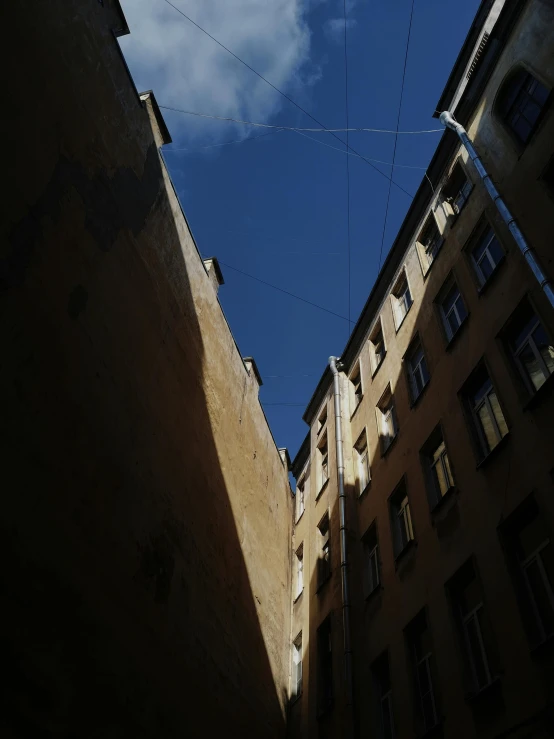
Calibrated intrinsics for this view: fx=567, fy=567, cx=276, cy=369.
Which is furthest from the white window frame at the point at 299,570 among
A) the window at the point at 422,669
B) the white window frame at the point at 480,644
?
the white window frame at the point at 480,644

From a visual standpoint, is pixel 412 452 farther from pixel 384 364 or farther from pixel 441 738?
pixel 441 738

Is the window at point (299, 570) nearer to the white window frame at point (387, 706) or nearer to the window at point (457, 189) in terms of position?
the white window frame at point (387, 706)

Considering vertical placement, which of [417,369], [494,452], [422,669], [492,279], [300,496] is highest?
[300,496]

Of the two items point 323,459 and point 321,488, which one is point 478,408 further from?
point 323,459

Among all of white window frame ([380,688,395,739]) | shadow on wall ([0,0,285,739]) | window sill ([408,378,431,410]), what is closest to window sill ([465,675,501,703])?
white window frame ([380,688,395,739])

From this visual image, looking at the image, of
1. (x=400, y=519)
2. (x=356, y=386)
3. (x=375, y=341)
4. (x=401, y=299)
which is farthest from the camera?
(x=356, y=386)

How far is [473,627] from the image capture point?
777 centimetres

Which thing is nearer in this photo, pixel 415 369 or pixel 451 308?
pixel 451 308

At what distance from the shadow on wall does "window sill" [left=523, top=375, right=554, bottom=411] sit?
5.58 metres

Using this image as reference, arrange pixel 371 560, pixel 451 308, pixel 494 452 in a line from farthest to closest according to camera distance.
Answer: pixel 371 560 < pixel 451 308 < pixel 494 452

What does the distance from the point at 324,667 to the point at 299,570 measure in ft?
13.8

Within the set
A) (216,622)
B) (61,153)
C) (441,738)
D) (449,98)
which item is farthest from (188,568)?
(449,98)

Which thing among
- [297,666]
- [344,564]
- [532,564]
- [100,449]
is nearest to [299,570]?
[297,666]

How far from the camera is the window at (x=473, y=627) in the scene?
7230 millimetres
